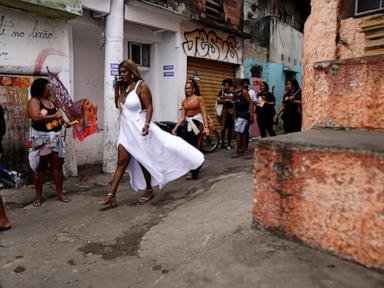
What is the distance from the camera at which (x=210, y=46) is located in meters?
10.5

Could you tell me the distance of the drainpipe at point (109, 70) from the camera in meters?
7.19

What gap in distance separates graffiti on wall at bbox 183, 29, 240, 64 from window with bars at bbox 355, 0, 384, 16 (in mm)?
5828

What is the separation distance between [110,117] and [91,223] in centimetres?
331

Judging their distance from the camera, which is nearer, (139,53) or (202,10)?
(139,53)

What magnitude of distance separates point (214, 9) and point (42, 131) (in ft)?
23.1

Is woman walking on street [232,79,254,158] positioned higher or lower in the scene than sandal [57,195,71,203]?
higher

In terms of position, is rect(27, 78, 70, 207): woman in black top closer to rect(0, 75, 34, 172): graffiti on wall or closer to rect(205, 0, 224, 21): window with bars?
rect(0, 75, 34, 172): graffiti on wall

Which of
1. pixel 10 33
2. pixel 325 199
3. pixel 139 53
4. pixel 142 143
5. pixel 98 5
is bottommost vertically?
pixel 325 199

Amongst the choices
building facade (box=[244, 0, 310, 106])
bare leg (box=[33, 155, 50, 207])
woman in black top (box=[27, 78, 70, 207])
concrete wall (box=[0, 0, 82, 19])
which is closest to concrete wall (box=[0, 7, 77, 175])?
concrete wall (box=[0, 0, 82, 19])

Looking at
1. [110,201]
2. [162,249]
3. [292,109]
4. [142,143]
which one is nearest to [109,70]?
[142,143]

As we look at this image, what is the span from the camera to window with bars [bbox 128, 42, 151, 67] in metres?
9.05

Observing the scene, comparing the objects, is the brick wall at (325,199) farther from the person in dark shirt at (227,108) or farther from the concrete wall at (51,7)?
the person in dark shirt at (227,108)

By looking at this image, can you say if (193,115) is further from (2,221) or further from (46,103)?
(2,221)

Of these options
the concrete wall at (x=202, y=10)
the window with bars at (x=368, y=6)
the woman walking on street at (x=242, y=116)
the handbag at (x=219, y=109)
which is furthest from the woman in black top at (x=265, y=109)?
the window with bars at (x=368, y=6)
